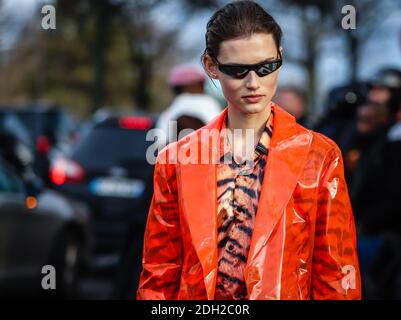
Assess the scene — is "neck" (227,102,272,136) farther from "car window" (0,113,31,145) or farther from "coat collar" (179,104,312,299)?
"car window" (0,113,31,145)

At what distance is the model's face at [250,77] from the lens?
2.75 meters

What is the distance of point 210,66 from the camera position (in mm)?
2883

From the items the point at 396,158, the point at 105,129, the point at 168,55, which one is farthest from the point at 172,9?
the point at 168,55

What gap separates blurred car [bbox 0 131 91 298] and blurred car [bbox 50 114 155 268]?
0.33 metres

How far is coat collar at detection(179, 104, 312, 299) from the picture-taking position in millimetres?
2717

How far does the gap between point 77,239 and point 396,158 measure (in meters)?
5.12

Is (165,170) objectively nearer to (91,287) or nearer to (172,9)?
(91,287)

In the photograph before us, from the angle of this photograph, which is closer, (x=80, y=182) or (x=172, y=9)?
(x=80, y=182)

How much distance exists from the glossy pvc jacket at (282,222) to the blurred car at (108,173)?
8.41m

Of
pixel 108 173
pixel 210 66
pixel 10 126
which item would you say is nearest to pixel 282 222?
pixel 210 66

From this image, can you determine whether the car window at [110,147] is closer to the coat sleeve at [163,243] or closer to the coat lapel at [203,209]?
the coat sleeve at [163,243]

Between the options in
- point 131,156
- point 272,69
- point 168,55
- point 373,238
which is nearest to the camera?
point 272,69

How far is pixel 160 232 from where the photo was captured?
2902mm

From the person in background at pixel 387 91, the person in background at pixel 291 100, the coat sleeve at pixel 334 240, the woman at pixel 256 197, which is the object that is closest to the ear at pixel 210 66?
the woman at pixel 256 197
